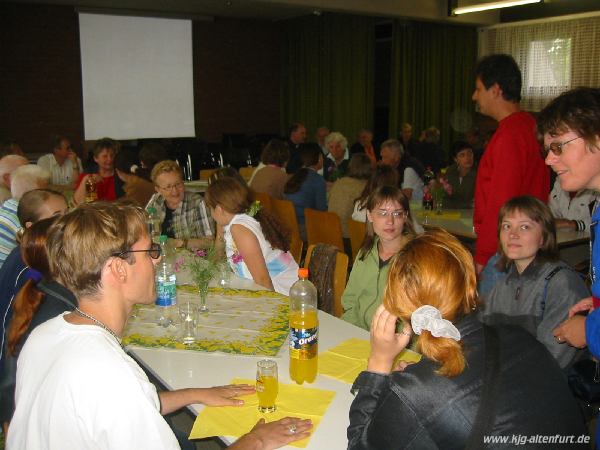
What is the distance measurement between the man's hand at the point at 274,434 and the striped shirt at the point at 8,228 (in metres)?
2.30

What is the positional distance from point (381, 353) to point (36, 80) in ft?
30.0

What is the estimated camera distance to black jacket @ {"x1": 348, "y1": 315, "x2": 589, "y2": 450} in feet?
3.97

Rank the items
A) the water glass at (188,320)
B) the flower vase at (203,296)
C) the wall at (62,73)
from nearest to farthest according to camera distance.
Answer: the water glass at (188,320) → the flower vase at (203,296) → the wall at (62,73)

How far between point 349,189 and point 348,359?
3032mm

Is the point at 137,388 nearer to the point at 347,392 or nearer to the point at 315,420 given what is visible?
the point at 315,420

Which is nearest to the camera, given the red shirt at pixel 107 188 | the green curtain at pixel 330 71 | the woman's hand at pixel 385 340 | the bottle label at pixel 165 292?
the woman's hand at pixel 385 340

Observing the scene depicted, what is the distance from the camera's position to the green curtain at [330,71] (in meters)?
10.7

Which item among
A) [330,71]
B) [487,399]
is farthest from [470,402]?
[330,71]

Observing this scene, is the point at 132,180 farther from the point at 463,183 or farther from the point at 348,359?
the point at 348,359

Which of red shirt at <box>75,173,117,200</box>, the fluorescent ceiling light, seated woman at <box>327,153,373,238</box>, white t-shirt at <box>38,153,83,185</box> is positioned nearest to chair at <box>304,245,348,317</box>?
seated woman at <box>327,153,373,238</box>

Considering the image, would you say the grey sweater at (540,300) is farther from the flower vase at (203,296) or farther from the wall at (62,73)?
the wall at (62,73)

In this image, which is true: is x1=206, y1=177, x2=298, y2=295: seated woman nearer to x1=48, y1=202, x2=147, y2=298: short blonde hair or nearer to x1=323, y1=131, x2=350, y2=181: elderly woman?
x1=48, y1=202, x2=147, y2=298: short blonde hair

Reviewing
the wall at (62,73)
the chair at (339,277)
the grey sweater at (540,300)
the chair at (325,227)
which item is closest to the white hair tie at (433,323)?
the grey sweater at (540,300)

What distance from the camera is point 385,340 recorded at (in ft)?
4.87
